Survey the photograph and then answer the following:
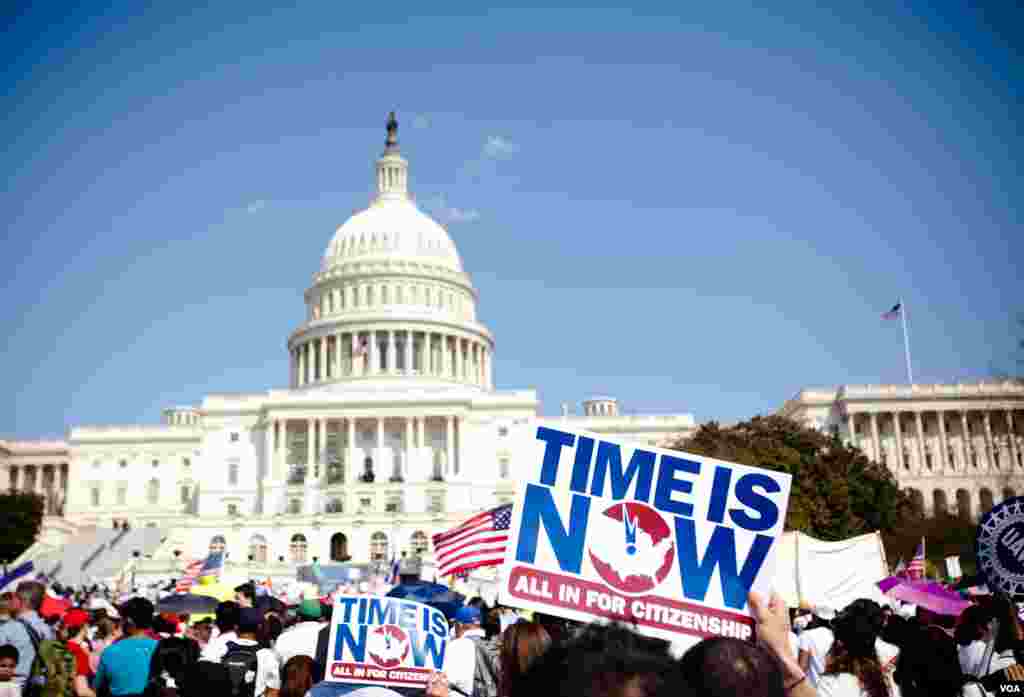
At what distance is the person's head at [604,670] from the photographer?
2469 mm

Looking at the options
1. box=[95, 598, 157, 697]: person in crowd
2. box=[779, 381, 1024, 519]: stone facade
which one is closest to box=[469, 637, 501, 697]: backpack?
box=[95, 598, 157, 697]: person in crowd

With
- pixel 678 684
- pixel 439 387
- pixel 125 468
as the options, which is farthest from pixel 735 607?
pixel 125 468

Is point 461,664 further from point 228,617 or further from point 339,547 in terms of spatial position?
point 339,547

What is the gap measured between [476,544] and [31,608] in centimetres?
1065

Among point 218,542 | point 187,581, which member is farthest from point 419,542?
point 187,581

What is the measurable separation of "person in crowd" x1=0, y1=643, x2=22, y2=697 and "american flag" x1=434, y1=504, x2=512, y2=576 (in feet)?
34.2

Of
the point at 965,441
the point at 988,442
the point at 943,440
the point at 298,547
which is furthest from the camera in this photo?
the point at 943,440

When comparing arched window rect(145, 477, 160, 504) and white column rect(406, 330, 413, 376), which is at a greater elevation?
white column rect(406, 330, 413, 376)

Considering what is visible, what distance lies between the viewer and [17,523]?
84812 mm

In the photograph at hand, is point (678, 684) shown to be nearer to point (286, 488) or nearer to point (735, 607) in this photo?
point (735, 607)

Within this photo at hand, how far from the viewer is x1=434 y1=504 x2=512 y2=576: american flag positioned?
64.6 ft

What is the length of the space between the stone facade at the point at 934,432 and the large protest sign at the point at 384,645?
92142 millimetres

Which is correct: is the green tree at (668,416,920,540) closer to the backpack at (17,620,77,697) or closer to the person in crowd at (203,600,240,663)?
the person in crowd at (203,600,240,663)

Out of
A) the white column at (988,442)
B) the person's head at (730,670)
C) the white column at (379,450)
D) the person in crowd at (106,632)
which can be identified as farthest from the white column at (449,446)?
the person's head at (730,670)
